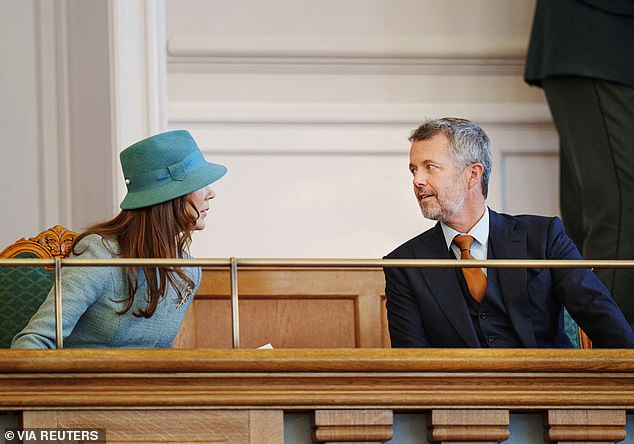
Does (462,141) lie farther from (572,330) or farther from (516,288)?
(572,330)

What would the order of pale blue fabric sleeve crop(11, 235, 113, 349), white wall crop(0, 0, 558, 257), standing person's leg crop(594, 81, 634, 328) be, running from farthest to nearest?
white wall crop(0, 0, 558, 257) → standing person's leg crop(594, 81, 634, 328) → pale blue fabric sleeve crop(11, 235, 113, 349)

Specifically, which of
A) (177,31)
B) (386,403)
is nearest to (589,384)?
(386,403)

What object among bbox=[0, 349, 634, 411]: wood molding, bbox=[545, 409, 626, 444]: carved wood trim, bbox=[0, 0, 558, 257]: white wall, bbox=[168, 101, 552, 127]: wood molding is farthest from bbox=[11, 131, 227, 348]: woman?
bbox=[168, 101, 552, 127]: wood molding

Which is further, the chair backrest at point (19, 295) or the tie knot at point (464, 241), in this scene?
the chair backrest at point (19, 295)

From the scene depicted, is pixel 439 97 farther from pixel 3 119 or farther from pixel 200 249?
pixel 3 119

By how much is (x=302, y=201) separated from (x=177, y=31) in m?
0.65

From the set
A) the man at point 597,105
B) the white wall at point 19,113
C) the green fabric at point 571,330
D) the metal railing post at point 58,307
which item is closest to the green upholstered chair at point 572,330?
the green fabric at point 571,330

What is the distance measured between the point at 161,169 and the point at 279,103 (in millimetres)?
1177

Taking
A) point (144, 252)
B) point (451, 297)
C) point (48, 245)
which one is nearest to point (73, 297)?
point (144, 252)

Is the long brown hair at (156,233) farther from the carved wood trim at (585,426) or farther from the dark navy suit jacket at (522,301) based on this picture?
the carved wood trim at (585,426)

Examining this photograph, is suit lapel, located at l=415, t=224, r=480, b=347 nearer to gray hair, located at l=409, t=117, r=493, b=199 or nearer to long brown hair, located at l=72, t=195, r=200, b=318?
gray hair, located at l=409, t=117, r=493, b=199

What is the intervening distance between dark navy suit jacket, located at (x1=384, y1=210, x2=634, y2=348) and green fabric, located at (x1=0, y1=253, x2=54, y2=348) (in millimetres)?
802

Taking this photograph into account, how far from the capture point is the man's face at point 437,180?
2.53 metres

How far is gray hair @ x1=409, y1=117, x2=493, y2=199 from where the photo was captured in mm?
2570
